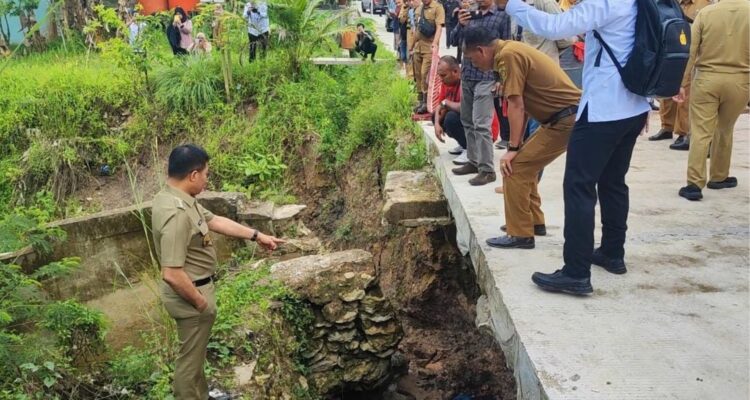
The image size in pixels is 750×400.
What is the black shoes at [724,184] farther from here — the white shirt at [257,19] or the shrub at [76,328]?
the white shirt at [257,19]

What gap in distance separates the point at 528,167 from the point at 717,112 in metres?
2.26

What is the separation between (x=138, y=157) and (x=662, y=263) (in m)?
8.55

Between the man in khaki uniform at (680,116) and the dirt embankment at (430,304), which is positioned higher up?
the man in khaki uniform at (680,116)

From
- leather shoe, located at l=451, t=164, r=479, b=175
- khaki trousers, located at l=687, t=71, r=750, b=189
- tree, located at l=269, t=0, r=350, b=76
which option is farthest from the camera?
tree, located at l=269, t=0, r=350, b=76

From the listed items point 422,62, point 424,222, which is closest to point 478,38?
point 424,222

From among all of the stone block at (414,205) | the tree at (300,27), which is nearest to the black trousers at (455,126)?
the stone block at (414,205)

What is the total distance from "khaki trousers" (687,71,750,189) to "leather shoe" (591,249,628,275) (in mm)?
1689

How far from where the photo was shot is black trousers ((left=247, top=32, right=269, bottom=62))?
10.7m

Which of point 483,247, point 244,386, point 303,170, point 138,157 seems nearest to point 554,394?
point 483,247

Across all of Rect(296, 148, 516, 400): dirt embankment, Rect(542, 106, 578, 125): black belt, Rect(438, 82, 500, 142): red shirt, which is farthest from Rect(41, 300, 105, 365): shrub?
Rect(438, 82, 500, 142): red shirt

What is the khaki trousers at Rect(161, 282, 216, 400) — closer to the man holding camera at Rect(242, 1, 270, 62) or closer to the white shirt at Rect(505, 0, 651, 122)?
the white shirt at Rect(505, 0, 651, 122)

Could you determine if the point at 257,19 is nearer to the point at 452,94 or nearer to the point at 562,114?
the point at 452,94

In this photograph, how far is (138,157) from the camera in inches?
402

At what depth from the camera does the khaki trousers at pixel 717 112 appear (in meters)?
5.05
